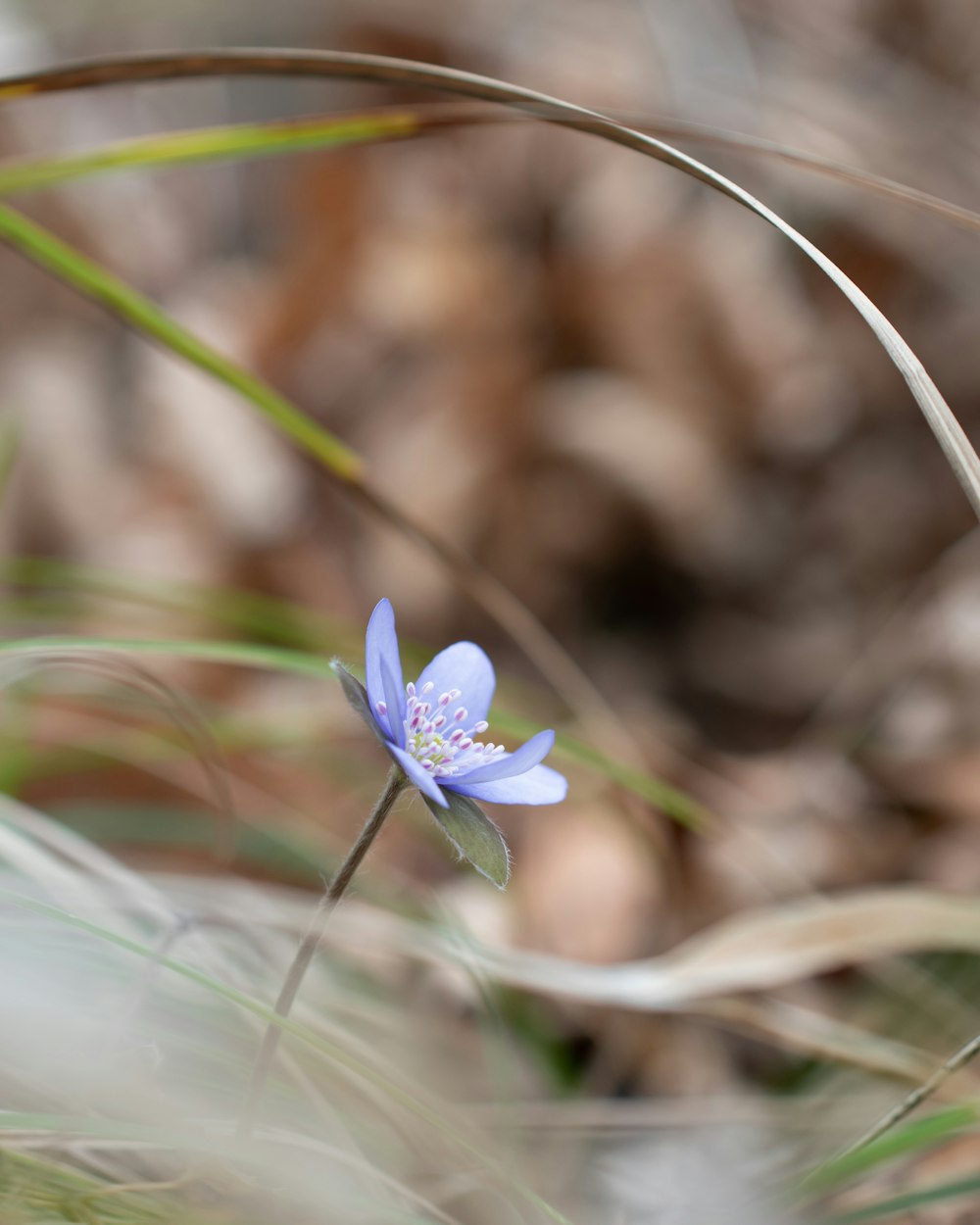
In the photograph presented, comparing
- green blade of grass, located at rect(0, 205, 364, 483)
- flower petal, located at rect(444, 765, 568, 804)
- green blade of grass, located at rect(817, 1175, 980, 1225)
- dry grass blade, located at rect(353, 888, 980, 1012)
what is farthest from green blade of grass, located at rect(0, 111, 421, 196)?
green blade of grass, located at rect(817, 1175, 980, 1225)

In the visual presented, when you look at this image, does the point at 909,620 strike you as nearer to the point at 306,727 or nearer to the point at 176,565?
the point at 306,727

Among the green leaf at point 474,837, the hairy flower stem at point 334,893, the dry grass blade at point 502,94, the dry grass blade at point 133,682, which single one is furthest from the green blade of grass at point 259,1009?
the dry grass blade at point 502,94

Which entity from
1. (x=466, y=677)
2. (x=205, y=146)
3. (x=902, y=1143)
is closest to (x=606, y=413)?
(x=205, y=146)

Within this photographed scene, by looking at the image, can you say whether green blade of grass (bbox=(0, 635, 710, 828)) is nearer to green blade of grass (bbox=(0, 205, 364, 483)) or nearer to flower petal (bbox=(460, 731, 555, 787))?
flower petal (bbox=(460, 731, 555, 787))

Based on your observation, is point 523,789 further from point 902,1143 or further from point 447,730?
point 902,1143

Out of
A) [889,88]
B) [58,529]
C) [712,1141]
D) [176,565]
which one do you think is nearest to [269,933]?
[712,1141]
